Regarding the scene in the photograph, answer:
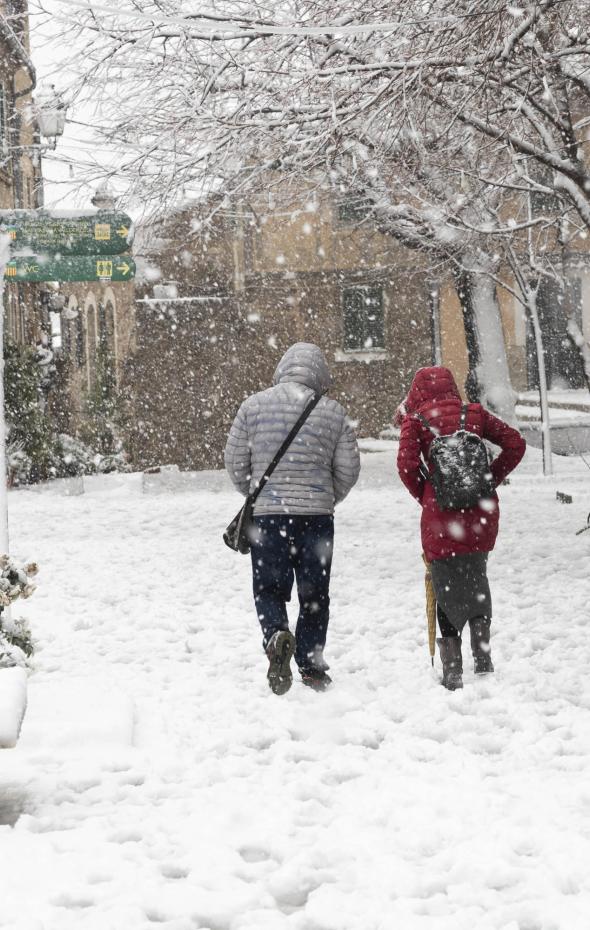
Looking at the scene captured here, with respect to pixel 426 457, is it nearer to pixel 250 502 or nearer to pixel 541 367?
pixel 250 502

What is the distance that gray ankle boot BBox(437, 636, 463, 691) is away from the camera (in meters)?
5.36

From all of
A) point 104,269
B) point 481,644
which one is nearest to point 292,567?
point 481,644

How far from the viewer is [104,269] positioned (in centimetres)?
983

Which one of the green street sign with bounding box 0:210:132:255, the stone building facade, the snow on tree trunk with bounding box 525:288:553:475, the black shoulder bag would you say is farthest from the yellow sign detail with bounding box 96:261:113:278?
the stone building facade

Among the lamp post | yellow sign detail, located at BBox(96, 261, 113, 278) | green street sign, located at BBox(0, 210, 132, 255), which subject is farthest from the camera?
yellow sign detail, located at BBox(96, 261, 113, 278)

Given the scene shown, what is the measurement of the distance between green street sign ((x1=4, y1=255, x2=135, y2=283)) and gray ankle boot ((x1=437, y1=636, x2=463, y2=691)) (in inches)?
201

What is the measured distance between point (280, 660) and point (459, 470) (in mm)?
1258

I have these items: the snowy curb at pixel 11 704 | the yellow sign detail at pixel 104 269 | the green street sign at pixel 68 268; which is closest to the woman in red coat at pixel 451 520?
the snowy curb at pixel 11 704

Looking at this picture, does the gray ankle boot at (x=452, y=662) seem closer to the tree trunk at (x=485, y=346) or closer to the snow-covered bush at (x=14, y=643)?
the snow-covered bush at (x=14, y=643)

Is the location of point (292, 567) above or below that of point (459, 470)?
below

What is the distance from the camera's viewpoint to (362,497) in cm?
1498

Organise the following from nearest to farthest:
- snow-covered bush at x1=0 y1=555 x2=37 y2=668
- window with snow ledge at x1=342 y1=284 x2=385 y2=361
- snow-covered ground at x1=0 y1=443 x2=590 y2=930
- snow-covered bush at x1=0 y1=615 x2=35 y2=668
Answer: snow-covered ground at x1=0 y1=443 x2=590 y2=930 < snow-covered bush at x1=0 y1=555 x2=37 y2=668 < snow-covered bush at x1=0 y1=615 x2=35 y2=668 < window with snow ledge at x1=342 y1=284 x2=385 y2=361

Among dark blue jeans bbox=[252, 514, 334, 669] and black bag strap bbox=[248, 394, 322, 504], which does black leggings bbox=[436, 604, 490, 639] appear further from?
black bag strap bbox=[248, 394, 322, 504]

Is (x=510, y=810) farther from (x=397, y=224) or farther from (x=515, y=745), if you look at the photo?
(x=397, y=224)
